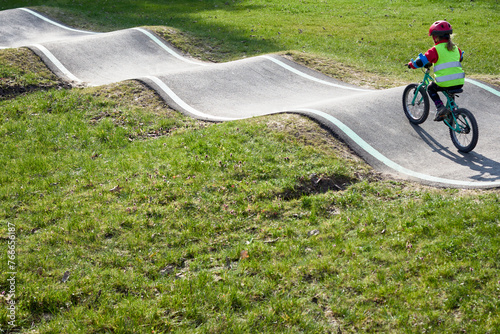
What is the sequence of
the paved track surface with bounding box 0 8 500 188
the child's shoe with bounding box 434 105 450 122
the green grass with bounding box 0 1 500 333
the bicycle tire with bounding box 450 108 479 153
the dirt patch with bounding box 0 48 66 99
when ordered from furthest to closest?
the dirt patch with bounding box 0 48 66 99, the child's shoe with bounding box 434 105 450 122, the paved track surface with bounding box 0 8 500 188, the bicycle tire with bounding box 450 108 479 153, the green grass with bounding box 0 1 500 333

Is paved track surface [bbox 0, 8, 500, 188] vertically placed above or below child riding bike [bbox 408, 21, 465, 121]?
below

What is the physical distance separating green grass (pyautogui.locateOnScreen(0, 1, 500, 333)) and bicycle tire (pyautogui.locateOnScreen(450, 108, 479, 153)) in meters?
1.62

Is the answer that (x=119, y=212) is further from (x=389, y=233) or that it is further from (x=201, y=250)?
(x=389, y=233)

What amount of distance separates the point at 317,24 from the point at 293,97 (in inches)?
359

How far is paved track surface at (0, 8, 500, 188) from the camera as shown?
781cm

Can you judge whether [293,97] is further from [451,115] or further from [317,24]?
[317,24]

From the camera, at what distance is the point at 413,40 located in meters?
15.9

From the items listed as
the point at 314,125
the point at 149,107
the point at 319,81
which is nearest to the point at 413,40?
the point at 319,81

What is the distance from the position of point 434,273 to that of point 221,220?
9.46 feet

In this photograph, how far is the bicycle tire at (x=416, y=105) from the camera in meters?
8.77

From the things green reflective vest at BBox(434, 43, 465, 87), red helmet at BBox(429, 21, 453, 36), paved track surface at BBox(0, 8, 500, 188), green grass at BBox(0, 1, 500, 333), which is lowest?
green grass at BBox(0, 1, 500, 333)

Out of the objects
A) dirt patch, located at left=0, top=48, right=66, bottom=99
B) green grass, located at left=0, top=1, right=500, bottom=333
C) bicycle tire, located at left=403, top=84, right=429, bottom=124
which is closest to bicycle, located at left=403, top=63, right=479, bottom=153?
bicycle tire, located at left=403, top=84, right=429, bottom=124

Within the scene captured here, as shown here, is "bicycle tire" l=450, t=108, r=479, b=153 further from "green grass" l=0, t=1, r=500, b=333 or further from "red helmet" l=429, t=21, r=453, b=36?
"green grass" l=0, t=1, r=500, b=333

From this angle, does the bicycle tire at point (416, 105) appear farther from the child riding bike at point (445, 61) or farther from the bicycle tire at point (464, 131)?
the bicycle tire at point (464, 131)
